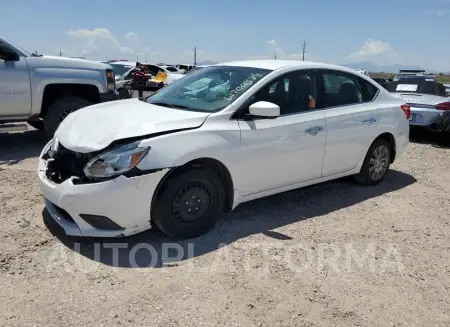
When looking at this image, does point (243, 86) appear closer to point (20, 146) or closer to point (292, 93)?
point (292, 93)

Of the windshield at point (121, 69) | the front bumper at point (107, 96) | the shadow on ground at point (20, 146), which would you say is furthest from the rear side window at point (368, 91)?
the windshield at point (121, 69)

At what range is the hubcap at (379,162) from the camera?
5.57 m

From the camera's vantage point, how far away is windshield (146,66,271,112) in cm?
419

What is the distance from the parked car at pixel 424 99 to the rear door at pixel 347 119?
11.5ft

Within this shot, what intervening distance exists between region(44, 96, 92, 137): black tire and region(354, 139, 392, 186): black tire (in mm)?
4720

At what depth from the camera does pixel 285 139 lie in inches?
170

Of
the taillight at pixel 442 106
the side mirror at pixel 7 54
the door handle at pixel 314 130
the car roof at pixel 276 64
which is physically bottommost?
the door handle at pixel 314 130

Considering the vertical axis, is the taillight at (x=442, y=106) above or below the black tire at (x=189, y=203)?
above

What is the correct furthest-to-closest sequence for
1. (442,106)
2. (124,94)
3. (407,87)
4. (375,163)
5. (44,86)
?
(124,94) → (407,87) → (442,106) → (44,86) → (375,163)

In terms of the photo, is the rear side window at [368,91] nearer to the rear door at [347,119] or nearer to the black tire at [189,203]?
the rear door at [347,119]

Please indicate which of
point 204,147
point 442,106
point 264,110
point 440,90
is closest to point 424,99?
point 442,106

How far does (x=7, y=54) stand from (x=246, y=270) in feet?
17.4

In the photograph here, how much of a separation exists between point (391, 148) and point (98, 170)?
4.06 meters

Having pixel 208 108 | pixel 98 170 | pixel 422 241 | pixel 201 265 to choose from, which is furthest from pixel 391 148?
pixel 98 170
